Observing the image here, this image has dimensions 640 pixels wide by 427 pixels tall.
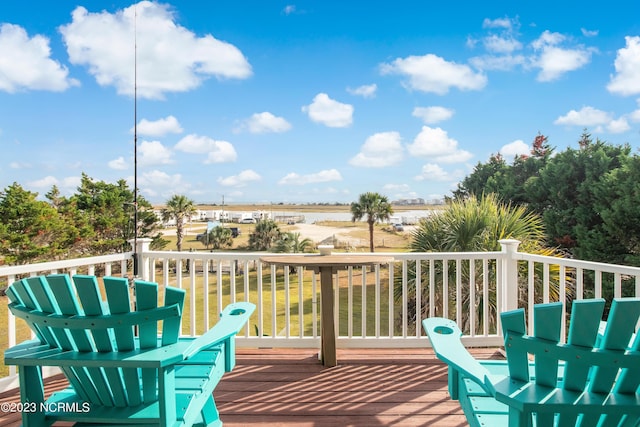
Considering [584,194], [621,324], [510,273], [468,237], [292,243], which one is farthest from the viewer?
[292,243]

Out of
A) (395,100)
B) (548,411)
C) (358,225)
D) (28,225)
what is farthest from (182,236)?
(548,411)

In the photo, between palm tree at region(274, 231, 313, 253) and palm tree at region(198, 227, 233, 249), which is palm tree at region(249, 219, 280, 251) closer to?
palm tree at region(274, 231, 313, 253)

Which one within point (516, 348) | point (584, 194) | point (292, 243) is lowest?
point (292, 243)

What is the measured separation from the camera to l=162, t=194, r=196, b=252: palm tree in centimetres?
2620

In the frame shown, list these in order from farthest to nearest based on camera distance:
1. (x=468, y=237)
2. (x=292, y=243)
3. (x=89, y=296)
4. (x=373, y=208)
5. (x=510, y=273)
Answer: (x=292, y=243), (x=373, y=208), (x=468, y=237), (x=510, y=273), (x=89, y=296)

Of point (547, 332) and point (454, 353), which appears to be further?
point (454, 353)

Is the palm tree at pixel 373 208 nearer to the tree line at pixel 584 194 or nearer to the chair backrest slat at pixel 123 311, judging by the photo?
the tree line at pixel 584 194

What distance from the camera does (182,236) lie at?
2792 cm

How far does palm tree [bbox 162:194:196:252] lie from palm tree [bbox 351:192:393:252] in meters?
12.7

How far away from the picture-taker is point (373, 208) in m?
19.1

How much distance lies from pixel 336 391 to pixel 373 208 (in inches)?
660

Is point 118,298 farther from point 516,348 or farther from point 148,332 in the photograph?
point 516,348

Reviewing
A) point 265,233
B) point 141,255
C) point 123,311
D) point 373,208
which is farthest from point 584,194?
point 265,233

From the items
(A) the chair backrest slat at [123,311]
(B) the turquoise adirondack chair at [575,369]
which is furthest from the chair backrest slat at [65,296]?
(B) the turquoise adirondack chair at [575,369]
